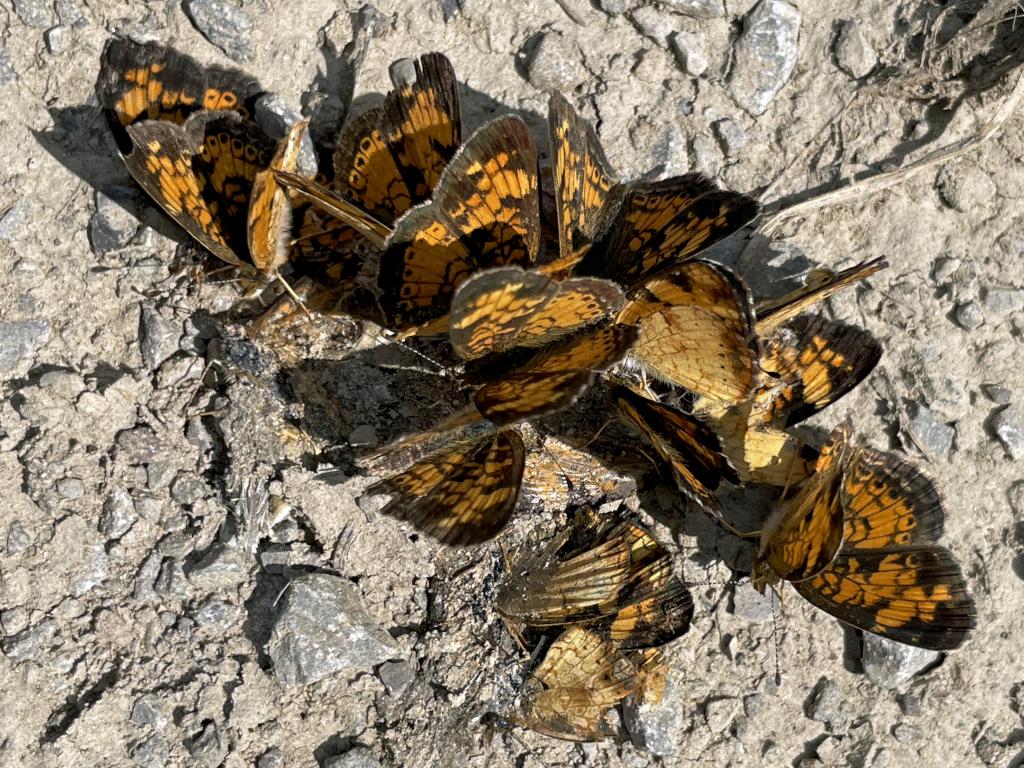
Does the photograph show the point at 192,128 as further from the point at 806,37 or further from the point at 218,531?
the point at 806,37

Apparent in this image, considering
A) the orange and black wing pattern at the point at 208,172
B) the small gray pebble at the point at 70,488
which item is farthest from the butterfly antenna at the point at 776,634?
the small gray pebble at the point at 70,488

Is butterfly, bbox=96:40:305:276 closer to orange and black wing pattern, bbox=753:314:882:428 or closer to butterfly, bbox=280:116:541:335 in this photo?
butterfly, bbox=280:116:541:335

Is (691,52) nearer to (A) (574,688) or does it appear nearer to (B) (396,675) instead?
(A) (574,688)

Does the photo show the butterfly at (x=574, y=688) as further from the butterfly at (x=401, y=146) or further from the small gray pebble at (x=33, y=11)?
the small gray pebble at (x=33, y=11)

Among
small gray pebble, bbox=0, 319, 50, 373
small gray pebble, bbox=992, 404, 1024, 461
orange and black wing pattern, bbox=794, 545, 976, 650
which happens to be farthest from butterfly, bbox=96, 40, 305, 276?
small gray pebble, bbox=992, 404, 1024, 461

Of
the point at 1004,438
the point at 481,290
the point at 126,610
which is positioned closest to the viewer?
the point at 481,290

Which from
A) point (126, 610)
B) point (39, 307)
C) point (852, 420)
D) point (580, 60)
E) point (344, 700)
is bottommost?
point (344, 700)

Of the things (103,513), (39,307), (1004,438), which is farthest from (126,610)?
(1004,438)
